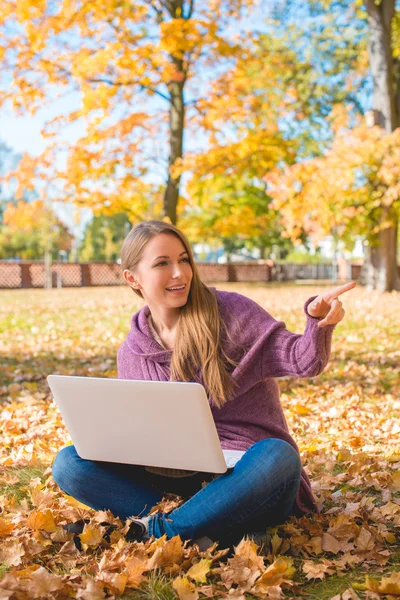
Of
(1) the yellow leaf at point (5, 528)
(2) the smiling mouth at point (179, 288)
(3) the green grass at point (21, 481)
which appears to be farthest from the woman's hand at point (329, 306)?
(3) the green grass at point (21, 481)

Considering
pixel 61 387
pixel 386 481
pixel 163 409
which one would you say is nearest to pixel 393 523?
pixel 386 481

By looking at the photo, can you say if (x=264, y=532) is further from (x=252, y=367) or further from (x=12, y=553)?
(x=12, y=553)

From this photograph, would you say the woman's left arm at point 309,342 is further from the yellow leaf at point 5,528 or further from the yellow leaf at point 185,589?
the yellow leaf at point 5,528

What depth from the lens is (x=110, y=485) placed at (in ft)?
8.59

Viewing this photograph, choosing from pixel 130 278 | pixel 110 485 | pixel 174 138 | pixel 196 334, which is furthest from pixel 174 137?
pixel 110 485

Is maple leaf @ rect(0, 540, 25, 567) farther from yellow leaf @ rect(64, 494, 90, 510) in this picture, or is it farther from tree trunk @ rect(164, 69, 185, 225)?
tree trunk @ rect(164, 69, 185, 225)

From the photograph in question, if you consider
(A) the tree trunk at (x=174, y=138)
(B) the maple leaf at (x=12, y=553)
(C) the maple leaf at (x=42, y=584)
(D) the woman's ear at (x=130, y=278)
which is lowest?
(B) the maple leaf at (x=12, y=553)

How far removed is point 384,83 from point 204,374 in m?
14.4

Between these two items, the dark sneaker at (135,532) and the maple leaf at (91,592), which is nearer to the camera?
the maple leaf at (91,592)

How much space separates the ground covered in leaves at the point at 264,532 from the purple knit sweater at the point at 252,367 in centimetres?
27

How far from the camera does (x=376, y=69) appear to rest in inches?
607

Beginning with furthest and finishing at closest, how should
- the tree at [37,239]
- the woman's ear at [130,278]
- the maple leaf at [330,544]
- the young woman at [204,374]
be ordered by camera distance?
the tree at [37,239]
the woman's ear at [130,278]
the maple leaf at [330,544]
the young woman at [204,374]

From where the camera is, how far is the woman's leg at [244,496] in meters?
2.28

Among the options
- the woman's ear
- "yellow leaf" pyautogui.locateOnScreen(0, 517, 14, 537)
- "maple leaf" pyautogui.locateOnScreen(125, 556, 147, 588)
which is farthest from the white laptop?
the woman's ear
